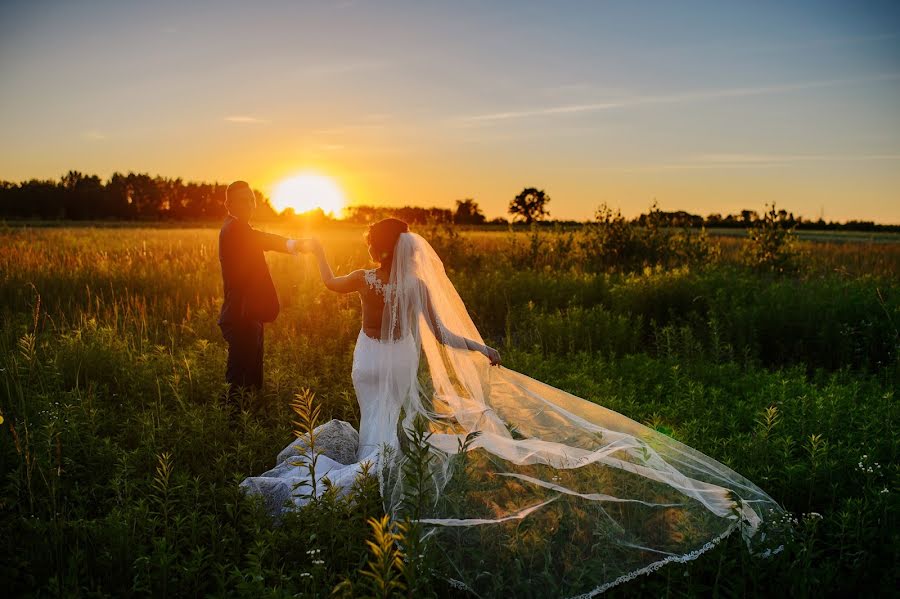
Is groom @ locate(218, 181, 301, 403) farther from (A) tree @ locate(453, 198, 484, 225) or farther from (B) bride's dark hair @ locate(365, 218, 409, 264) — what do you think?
(A) tree @ locate(453, 198, 484, 225)

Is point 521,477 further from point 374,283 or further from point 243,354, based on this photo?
point 243,354

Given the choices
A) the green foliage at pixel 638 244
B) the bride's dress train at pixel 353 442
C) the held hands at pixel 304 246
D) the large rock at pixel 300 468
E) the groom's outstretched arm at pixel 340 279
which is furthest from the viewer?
the green foliage at pixel 638 244

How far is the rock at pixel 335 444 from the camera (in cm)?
514

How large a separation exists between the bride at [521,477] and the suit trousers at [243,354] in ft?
6.11

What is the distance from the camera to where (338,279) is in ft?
19.3

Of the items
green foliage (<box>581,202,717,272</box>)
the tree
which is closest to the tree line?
the tree

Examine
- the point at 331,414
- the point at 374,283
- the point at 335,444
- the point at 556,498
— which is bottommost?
the point at 331,414

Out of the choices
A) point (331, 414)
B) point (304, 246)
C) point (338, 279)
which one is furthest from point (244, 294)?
point (331, 414)

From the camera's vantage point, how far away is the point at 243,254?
247 inches

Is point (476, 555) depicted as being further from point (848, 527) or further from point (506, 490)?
point (848, 527)

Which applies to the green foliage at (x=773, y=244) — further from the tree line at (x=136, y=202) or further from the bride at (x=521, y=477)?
the tree line at (x=136, y=202)

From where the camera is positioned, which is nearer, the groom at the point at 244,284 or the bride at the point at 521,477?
the bride at the point at 521,477

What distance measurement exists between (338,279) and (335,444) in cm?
155

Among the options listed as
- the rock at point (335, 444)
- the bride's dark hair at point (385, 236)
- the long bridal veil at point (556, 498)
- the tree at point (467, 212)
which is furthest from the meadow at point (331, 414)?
the tree at point (467, 212)
